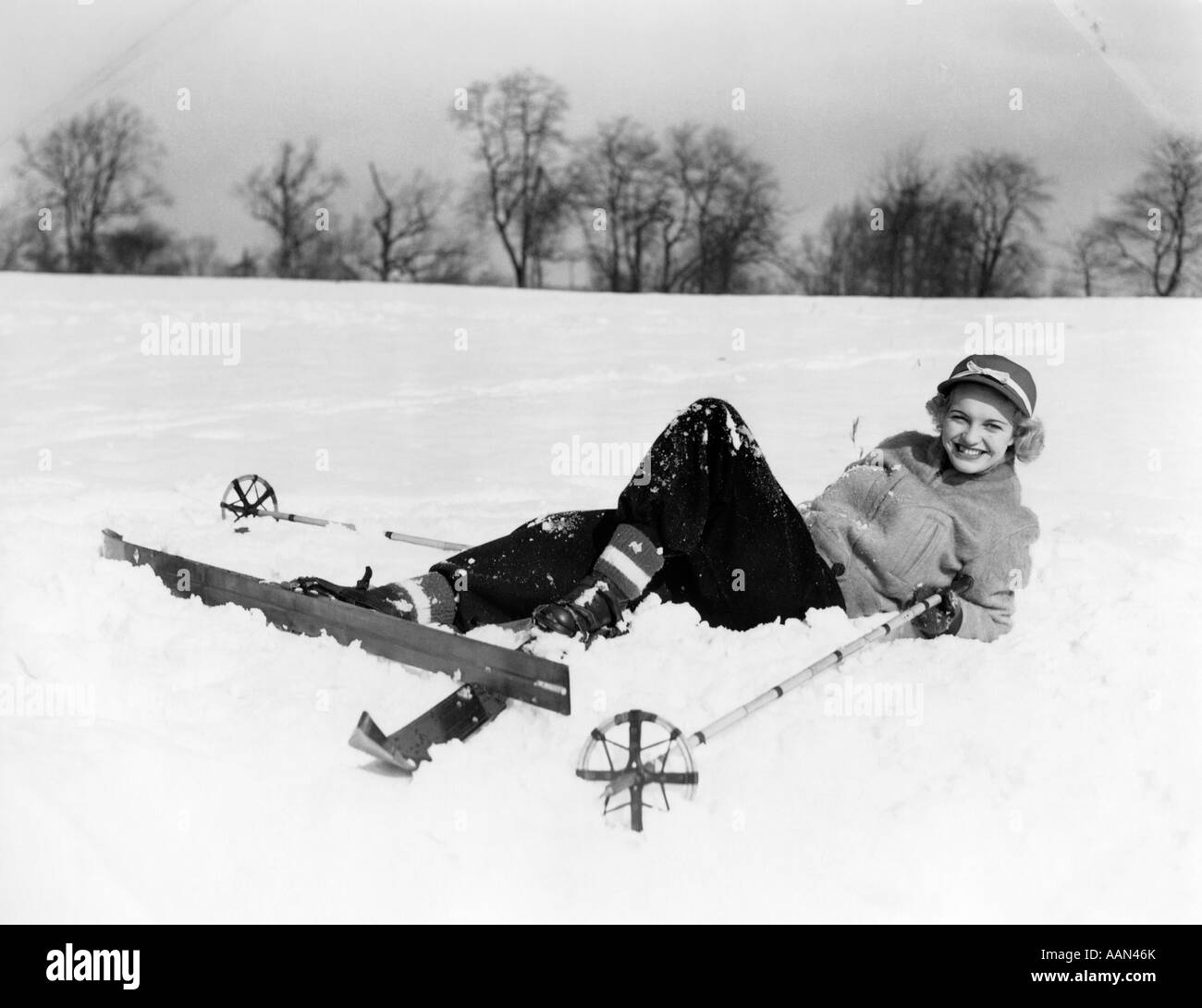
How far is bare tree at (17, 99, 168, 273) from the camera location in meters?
7.67

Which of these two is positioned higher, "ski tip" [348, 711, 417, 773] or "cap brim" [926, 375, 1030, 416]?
"cap brim" [926, 375, 1030, 416]

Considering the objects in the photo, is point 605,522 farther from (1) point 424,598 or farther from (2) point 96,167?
(2) point 96,167

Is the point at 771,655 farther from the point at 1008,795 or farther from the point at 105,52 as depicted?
the point at 105,52

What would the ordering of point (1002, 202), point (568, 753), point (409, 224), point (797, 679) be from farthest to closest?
point (1002, 202) < point (409, 224) < point (797, 679) < point (568, 753)

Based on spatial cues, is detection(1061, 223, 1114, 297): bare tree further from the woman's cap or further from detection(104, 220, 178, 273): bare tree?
detection(104, 220, 178, 273): bare tree

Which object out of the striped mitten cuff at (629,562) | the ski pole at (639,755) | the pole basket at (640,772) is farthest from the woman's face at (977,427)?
the pole basket at (640,772)

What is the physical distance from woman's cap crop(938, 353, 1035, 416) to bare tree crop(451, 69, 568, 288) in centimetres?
473

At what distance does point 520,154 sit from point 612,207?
0.78 meters

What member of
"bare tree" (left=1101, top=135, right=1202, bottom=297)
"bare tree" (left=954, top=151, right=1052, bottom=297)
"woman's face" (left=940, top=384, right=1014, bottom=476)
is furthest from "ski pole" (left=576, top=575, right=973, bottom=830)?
"bare tree" (left=1101, top=135, right=1202, bottom=297)

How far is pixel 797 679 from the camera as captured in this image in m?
2.99

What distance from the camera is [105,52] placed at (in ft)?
13.2

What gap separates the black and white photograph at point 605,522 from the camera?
2.48 meters

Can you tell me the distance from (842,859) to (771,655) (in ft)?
2.84

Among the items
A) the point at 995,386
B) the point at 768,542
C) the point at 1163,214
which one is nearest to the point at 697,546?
the point at 768,542
